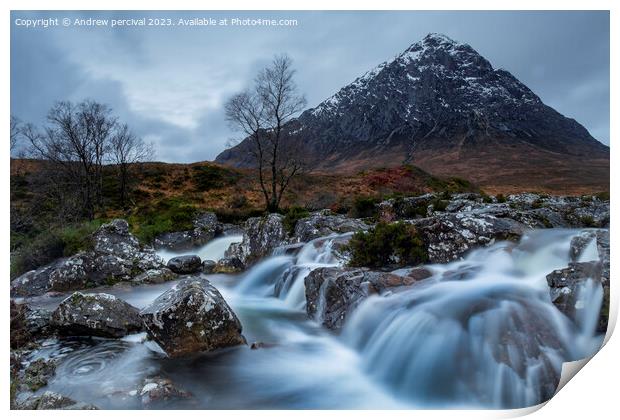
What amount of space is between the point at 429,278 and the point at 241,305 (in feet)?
12.2

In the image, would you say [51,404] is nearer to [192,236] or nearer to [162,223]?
[192,236]

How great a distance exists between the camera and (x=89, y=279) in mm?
9578

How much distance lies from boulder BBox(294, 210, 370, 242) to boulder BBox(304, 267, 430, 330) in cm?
414

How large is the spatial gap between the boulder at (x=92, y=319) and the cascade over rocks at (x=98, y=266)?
348cm

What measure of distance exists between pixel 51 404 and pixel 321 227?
7.58m

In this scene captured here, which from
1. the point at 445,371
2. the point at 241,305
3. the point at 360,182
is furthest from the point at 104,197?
the point at 445,371

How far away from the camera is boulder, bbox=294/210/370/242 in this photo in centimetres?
1037

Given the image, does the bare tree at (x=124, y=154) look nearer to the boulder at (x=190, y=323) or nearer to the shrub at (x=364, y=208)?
the shrub at (x=364, y=208)

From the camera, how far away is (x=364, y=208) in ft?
47.2

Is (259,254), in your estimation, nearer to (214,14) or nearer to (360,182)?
(214,14)

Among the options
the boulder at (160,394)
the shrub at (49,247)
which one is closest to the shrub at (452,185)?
the boulder at (160,394)

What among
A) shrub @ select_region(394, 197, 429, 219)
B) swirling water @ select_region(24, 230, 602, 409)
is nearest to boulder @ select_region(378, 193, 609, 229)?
shrub @ select_region(394, 197, 429, 219)

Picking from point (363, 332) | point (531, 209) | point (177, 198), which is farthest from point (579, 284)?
point (177, 198)

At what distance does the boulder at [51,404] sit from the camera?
3686 millimetres
